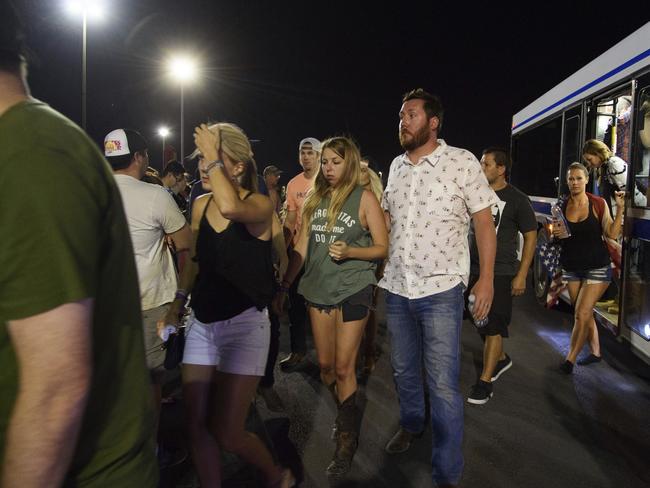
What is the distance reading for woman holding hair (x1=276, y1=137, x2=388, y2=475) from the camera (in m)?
3.76

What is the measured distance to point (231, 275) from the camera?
9.54 feet

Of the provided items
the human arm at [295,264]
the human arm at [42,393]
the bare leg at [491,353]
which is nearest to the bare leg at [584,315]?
the bare leg at [491,353]

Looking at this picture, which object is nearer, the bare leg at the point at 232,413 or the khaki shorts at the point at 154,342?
the bare leg at the point at 232,413

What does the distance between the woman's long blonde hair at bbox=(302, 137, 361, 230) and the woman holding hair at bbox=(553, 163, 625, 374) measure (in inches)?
108

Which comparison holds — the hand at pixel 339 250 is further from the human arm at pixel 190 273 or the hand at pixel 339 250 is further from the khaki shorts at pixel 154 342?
the khaki shorts at pixel 154 342

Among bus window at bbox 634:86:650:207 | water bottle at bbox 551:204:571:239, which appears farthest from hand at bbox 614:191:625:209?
water bottle at bbox 551:204:571:239

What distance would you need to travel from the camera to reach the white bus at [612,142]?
5.75m

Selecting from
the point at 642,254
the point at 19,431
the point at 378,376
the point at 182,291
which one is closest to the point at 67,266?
the point at 19,431

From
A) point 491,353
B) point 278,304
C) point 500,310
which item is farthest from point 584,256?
point 278,304

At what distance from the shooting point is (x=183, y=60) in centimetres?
1692

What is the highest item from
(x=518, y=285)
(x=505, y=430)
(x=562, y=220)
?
(x=562, y=220)

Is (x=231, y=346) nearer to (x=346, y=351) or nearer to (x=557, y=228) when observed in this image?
(x=346, y=351)

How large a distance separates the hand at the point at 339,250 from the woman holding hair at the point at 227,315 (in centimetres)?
69

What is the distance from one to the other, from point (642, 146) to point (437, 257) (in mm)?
3645
